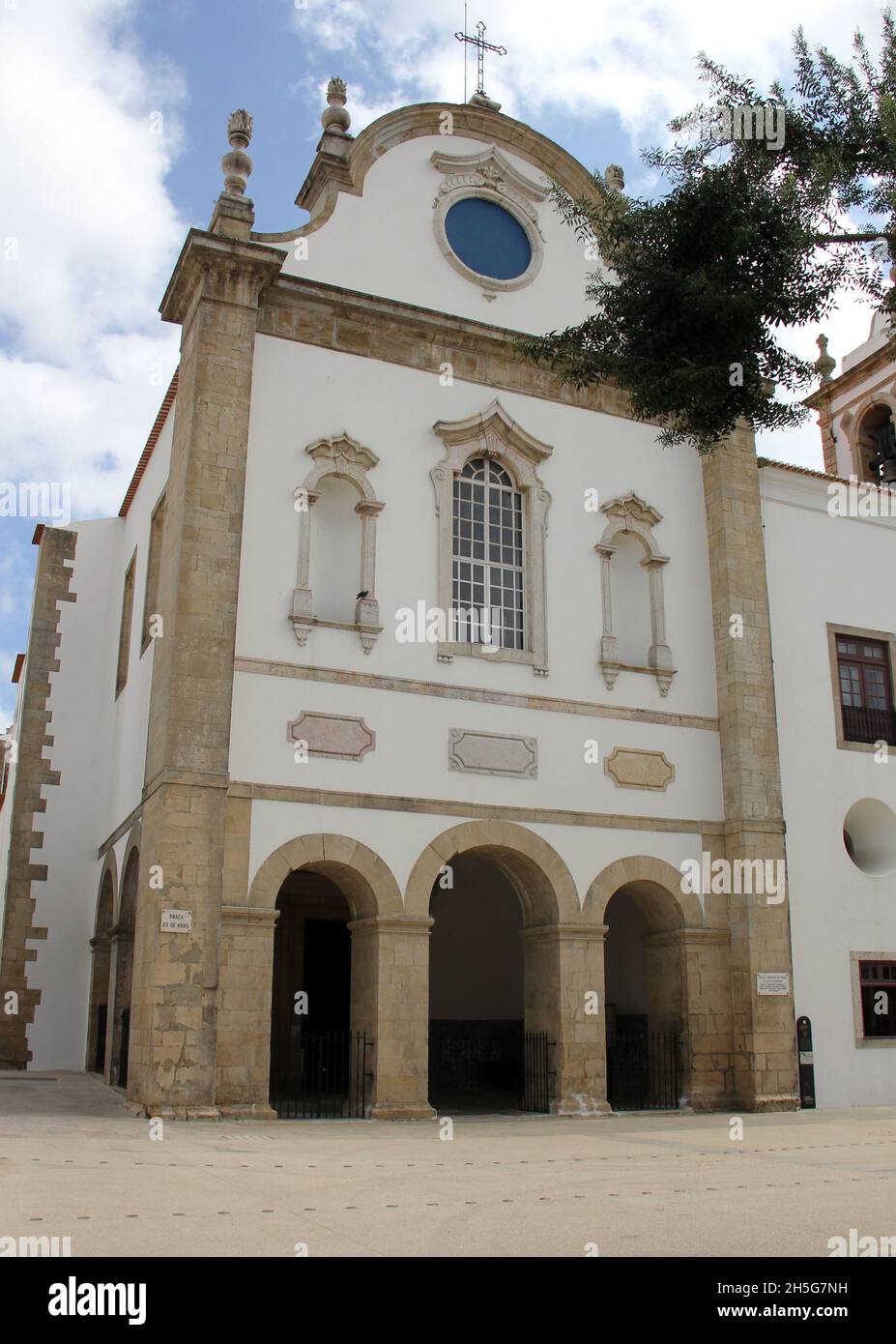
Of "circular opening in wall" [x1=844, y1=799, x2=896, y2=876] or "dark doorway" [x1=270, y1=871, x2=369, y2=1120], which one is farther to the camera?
"circular opening in wall" [x1=844, y1=799, x2=896, y2=876]

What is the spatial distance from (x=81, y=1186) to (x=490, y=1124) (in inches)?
274

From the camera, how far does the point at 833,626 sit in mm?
19047

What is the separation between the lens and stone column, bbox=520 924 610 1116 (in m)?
15.3

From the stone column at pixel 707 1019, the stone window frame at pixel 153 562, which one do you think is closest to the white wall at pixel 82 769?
the stone window frame at pixel 153 562

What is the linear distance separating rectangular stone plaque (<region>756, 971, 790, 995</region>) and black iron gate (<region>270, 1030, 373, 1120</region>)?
532 cm

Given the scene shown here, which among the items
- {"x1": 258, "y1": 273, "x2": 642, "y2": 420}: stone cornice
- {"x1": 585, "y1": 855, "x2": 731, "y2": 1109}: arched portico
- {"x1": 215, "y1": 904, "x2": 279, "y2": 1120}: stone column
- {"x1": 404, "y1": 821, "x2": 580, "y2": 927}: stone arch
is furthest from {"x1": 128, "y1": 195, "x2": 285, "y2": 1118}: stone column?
{"x1": 585, "y1": 855, "x2": 731, "y2": 1109}: arched portico

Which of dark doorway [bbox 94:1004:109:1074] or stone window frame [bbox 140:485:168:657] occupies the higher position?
stone window frame [bbox 140:485:168:657]

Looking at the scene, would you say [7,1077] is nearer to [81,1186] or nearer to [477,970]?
[477,970]

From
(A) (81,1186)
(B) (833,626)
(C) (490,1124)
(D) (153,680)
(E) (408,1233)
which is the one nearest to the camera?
(E) (408,1233)

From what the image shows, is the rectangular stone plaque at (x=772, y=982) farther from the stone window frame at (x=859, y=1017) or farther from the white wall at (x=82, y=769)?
the white wall at (x=82, y=769)

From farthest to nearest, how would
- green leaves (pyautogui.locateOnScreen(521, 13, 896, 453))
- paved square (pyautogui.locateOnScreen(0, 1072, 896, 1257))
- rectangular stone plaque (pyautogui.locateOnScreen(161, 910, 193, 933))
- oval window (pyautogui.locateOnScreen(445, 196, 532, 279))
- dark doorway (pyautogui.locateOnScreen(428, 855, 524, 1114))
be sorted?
dark doorway (pyautogui.locateOnScreen(428, 855, 524, 1114)) < oval window (pyautogui.locateOnScreen(445, 196, 532, 279)) < rectangular stone plaque (pyautogui.locateOnScreen(161, 910, 193, 933)) < green leaves (pyautogui.locateOnScreen(521, 13, 896, 453)) < paved square (pyautogui.locateOnScreen(0, 1072, 896, 1257))

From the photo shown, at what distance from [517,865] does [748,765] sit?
3.61 metres

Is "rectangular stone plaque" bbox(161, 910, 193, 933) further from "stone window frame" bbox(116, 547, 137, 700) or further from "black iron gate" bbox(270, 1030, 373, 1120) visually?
"stone window frame" bbox(116, 547, 137, 700)

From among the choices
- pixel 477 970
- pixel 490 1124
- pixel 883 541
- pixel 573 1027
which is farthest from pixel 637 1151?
pixel 883 541
